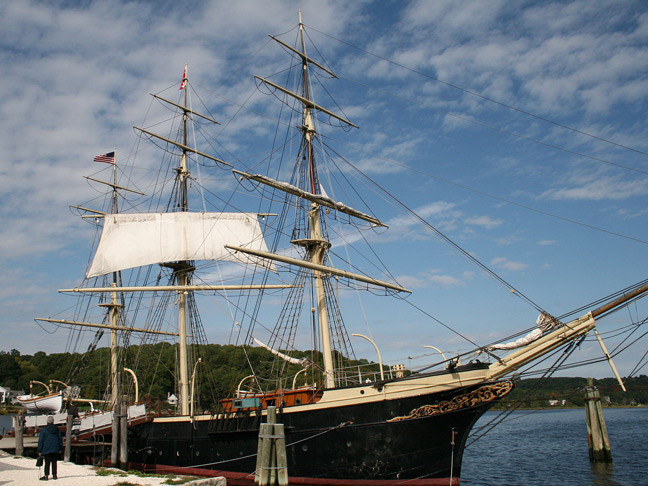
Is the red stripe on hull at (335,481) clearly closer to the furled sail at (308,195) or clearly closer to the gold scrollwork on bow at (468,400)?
the gold scrollwork on bow at (468,400)

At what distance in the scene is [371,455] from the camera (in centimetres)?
1716

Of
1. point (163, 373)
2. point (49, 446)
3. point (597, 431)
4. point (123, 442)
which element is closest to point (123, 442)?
point (123, 442)

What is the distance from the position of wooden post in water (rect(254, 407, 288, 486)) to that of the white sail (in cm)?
1936

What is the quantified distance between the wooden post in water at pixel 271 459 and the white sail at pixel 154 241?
19363 mm

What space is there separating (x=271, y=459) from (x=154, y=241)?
2175cm

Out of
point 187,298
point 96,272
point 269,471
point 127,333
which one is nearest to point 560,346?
point 269,471

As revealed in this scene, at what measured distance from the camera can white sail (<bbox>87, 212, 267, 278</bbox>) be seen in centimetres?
3388

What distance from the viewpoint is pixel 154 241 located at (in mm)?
34125

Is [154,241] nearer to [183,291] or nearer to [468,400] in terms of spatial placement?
[183,291]

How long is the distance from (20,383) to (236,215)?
99813 mm

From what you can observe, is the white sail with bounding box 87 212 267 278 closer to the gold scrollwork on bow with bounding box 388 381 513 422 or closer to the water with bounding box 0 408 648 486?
the water with bounding box 0 408 648 486

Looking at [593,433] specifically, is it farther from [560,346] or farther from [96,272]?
[96,272]

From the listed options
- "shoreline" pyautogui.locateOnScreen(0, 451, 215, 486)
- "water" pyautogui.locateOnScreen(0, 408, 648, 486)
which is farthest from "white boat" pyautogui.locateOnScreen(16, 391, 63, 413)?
"water" pyautogui.locateOnScreen(0, 408, 648, 486)

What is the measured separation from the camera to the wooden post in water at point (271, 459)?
15.4m
